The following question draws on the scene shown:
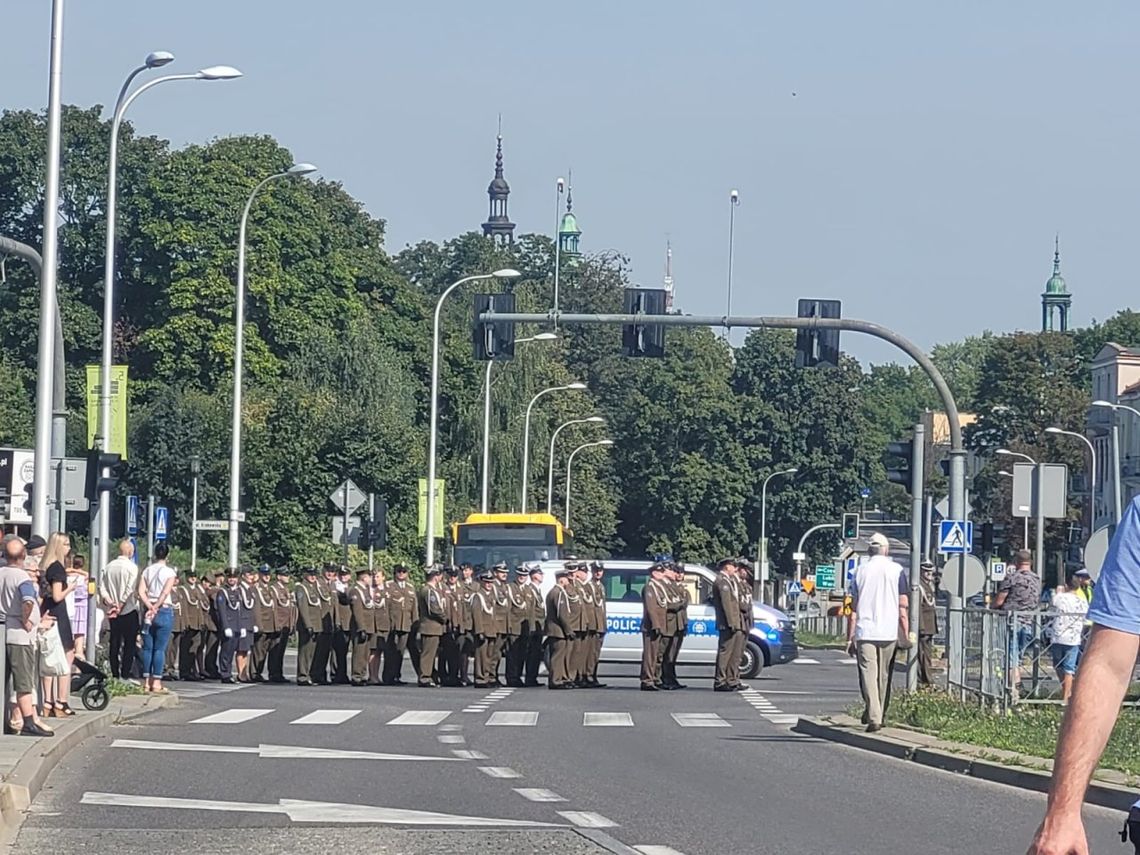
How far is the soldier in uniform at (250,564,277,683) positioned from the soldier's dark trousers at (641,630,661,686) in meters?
5.71

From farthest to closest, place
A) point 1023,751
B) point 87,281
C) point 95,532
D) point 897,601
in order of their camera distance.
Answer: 1. point 87,281
2. point 95,532
3. point 897,601
4. point 1023,751

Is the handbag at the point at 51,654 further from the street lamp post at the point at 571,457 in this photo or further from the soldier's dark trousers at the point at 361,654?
the street lamp post at the point at 571,457

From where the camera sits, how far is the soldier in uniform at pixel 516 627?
31.9 meters

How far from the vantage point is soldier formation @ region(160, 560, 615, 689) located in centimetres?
3159

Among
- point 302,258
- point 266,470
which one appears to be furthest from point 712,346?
point 266,470

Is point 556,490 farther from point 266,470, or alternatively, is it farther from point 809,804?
point 809,804

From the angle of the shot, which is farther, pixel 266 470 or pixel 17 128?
pixel 17 128

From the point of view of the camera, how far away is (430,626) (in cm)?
3225

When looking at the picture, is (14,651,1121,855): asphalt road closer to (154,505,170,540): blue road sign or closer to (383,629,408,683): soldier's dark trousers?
(383,629,408,683): soldier's dark trousers

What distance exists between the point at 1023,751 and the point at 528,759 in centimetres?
390

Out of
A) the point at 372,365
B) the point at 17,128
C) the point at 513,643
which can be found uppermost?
the point at 17,128

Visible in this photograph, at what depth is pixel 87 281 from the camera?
74.9 metres

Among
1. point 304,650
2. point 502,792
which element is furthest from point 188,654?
point 502,792

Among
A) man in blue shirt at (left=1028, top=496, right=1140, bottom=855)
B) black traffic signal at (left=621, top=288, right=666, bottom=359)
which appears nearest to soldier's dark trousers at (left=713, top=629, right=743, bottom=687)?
black traffic signal at (left=621, top=288, right=666, bottom=359)
